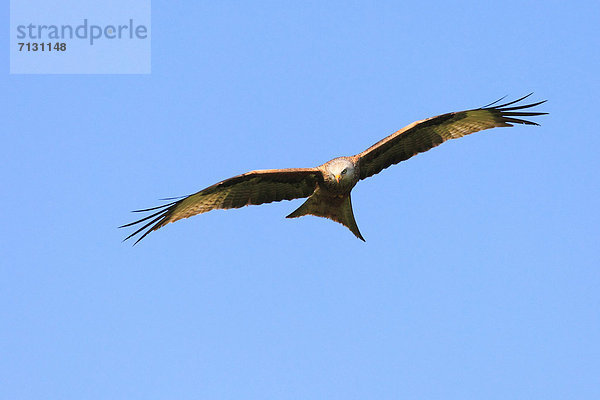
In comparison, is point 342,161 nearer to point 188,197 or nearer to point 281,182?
point 281,182

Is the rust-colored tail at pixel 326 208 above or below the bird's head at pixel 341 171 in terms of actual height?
below

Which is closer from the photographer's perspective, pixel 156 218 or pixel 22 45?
pixel 156 218

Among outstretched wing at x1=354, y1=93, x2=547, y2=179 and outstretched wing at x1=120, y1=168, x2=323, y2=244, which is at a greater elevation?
outstretched wing at x1=354, y1=93, x2=547, y2=179

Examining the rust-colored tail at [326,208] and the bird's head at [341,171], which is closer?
the bird's head at [341,171]

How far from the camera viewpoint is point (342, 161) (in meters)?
10.4

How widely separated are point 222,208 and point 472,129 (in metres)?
4.05

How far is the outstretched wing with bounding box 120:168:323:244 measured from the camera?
34.4ft

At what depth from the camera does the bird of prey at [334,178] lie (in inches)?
411

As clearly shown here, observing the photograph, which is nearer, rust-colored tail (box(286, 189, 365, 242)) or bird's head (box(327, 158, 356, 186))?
bird's head (box(327, 158, 356, 186))

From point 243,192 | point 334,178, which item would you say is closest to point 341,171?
point 334,178

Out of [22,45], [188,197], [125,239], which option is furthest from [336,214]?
[22,45]

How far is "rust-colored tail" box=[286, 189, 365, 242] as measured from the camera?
1082 centimetres

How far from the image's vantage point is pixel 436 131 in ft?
37.4

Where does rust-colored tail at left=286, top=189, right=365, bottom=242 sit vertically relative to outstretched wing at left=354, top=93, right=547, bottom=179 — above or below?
below
